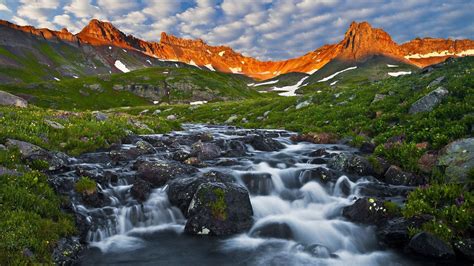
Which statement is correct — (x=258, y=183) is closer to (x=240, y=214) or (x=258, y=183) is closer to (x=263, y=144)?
(x=240, y=214)

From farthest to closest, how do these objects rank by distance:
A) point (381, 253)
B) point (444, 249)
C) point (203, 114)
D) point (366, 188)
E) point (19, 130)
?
point (203, 114) < point (19, 130) < point (366, 188) < point (381, 253) < point (444, 249)

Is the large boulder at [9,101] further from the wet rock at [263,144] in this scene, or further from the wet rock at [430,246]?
the wet rock at [430,246]

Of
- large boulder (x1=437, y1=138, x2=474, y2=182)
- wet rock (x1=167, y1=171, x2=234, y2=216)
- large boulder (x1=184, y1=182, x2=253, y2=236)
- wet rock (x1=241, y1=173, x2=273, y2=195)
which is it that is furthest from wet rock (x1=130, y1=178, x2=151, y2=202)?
large boulder (x1=437, y1=138, x2=474, y2=182)

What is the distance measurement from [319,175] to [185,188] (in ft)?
19.9

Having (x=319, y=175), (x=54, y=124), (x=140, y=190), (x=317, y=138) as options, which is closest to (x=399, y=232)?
(x=319, y=175)

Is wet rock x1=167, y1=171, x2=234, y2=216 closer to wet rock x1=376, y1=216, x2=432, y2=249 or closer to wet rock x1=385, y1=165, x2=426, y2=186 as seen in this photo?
wet rock x1=376, y1=216, x2=432, y2=249

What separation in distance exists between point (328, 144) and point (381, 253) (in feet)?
41.8

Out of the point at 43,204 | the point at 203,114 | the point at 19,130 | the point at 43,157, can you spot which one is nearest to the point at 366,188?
the point at 43,204

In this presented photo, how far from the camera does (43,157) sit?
13.5m

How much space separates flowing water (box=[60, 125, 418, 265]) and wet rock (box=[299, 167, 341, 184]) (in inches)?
9.5

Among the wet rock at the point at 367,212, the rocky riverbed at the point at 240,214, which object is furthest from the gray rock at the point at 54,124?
the wet rock at the point at 367,212

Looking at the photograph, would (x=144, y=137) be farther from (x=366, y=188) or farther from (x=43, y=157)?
(x=366, y=188)

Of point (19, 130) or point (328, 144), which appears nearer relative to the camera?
point (19, 130)

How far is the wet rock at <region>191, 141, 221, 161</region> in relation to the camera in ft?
58.9
